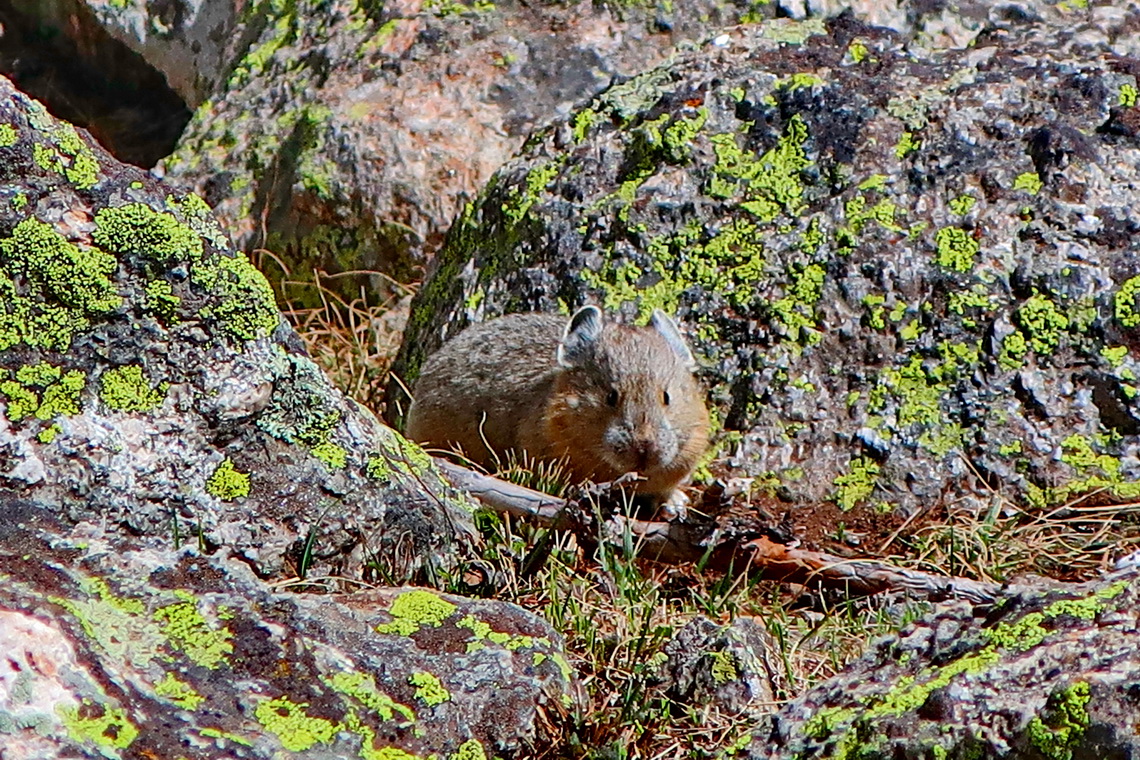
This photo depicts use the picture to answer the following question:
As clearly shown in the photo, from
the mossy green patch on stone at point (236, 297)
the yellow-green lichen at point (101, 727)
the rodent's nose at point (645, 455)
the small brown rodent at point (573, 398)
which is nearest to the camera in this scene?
the yellow-green lichen at point (101, 727)

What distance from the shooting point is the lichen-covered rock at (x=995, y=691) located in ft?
9.69

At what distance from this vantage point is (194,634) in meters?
3.42

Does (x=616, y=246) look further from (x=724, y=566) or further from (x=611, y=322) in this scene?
(x=724, y=566)

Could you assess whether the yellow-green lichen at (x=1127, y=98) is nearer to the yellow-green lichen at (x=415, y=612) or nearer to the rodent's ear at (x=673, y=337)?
the rodent's ear at (x=673, y=337)

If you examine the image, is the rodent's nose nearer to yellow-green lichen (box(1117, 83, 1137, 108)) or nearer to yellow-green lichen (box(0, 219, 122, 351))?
yellow-green lichen (box(0, 219, 122, 351))

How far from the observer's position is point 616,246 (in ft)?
21.2

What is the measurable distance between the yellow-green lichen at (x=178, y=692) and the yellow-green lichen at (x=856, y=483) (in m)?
3.25

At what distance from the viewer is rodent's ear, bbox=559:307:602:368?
6.21 meters

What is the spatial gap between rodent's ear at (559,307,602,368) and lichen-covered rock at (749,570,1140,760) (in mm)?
2818

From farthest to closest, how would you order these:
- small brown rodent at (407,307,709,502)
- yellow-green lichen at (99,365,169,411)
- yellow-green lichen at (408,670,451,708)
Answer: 1. small brown rodent at (407,307,709,502)
2. yellow-green lichen at (99,365,169,411)
3. yellow-green lichen at (408,670,451,708)

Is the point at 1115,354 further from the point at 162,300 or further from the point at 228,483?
the point at 162,300

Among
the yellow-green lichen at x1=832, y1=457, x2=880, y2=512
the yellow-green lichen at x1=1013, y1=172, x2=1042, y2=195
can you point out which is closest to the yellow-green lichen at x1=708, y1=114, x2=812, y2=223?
the yellow-green lichen at x1=1013, y1=172, x2=1042, y2=195

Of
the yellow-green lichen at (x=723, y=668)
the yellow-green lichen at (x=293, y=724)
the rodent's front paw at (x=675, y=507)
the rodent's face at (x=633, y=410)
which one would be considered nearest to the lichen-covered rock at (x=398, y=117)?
the rodent's face at (x=633, y=410)

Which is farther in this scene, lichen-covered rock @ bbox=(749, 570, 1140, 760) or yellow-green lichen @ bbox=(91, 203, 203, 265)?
yellow-green lichen @ bbox=(91, 203, 203, 265)
